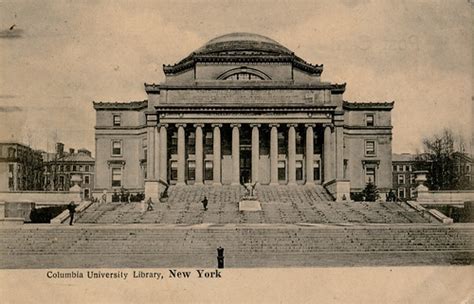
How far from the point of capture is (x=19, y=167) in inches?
797

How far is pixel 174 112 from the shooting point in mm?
29922

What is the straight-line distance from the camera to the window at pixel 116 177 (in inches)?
1231

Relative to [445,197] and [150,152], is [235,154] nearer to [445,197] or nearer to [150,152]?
[150,152]

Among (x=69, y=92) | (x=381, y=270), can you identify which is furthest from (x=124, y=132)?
(x=381, y=270)

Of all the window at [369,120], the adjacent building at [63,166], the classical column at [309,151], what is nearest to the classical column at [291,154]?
the classical column at [309,151]

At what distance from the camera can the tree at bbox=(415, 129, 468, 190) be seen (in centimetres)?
1881

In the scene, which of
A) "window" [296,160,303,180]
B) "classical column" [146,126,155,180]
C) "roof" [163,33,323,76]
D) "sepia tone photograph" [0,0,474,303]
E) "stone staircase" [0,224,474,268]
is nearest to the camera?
"sepia tone photograph" [0,0,474,303]

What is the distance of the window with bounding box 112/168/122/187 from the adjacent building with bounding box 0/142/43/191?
6964mm

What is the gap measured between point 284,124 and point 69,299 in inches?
671

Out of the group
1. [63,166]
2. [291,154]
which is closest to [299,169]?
[291,154]

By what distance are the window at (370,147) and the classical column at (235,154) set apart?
5786 millimetres

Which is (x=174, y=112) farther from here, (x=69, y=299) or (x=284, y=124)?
(x=69, y=299)

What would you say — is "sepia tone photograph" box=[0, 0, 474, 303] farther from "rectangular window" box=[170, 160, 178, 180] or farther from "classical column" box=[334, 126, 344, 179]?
"rectangular window" box=[170, 160, 178, 180]

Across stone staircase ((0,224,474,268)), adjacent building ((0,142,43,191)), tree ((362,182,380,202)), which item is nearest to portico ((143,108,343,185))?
tree ((362,182,380,202))
